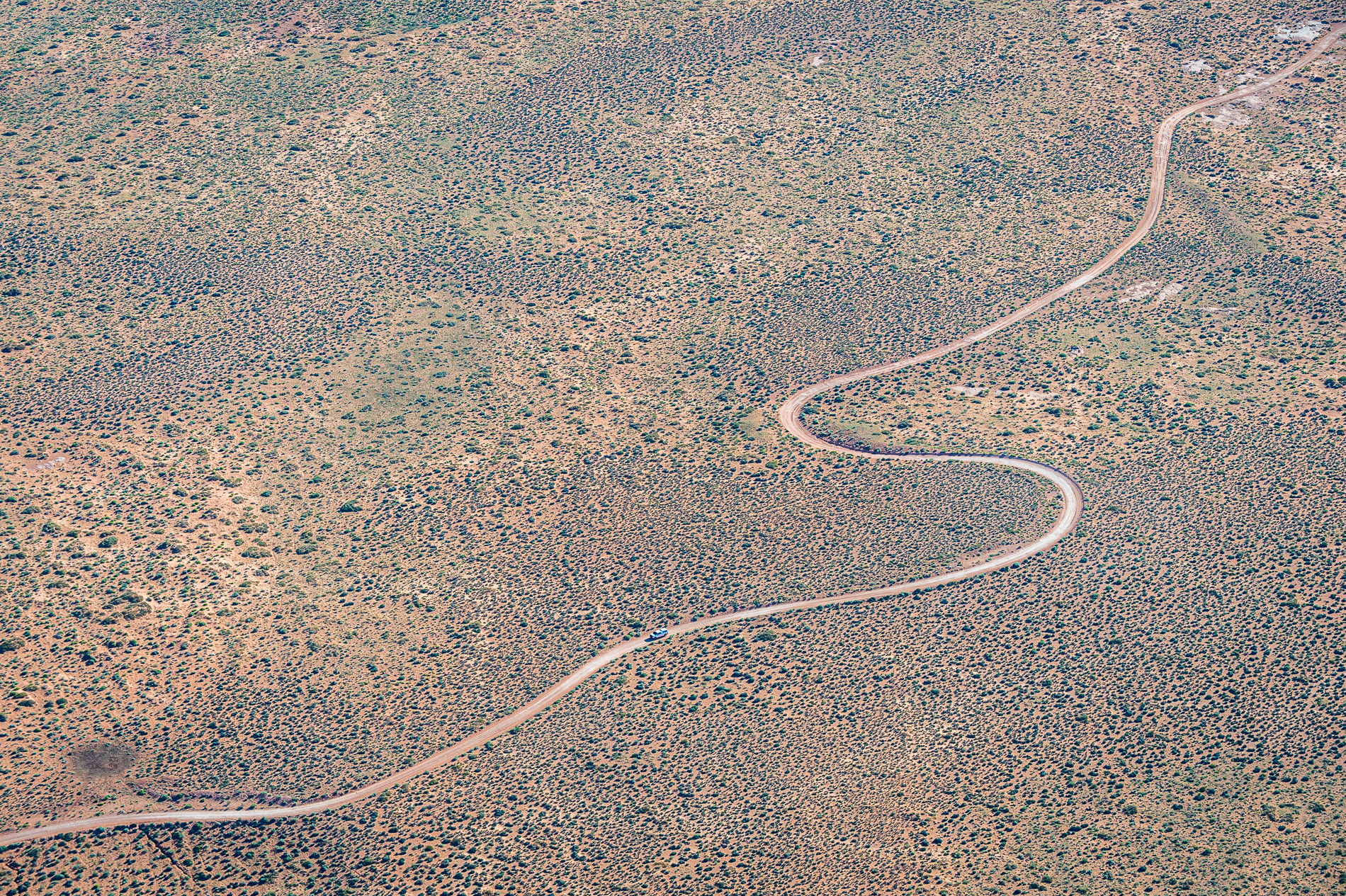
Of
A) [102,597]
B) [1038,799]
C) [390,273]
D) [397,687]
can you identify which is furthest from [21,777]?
[1038,799]

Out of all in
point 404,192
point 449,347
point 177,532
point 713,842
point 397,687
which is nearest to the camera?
point 713,842

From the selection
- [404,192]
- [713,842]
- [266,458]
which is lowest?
[713,842]

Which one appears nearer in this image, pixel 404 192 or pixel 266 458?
pixel 266 458

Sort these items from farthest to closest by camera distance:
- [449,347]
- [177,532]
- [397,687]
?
[449,347] → [177,532] → [397,687]

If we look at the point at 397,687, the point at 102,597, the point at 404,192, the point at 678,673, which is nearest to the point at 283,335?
the point at 404,192

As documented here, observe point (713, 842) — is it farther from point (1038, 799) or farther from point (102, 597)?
point (102, 597)

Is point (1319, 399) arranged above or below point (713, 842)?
above

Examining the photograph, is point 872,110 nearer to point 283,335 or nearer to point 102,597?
point 283,335
